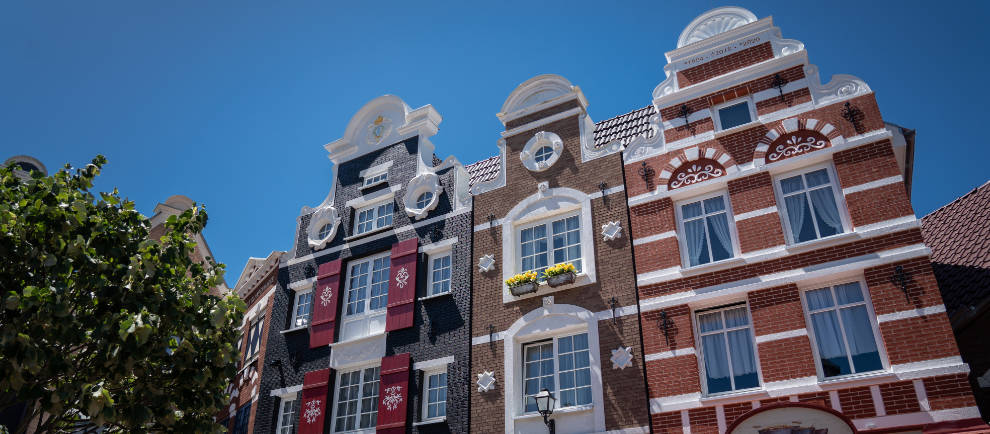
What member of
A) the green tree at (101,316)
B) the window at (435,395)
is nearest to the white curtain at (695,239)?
the window at (435,395)

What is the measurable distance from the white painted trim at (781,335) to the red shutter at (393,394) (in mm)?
8010

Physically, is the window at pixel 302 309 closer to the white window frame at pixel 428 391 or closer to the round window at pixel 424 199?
the round window at pixel 424 199

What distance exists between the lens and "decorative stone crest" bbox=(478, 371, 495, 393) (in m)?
16.2

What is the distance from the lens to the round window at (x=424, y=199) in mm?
20281

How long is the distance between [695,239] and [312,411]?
10.2 metres

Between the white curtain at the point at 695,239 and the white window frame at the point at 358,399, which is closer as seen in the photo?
the white curtain at the point at 695,239

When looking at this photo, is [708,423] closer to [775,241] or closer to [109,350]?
[775,241]

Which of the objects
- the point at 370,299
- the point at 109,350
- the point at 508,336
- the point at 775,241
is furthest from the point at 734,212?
the point at 109,350

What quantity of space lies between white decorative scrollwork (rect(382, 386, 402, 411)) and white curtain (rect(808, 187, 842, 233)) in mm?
9937

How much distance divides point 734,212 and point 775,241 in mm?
1090

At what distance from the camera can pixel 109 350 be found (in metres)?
11.5

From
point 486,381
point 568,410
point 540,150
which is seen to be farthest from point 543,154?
point 568,410

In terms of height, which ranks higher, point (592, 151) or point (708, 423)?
point (592, 151)

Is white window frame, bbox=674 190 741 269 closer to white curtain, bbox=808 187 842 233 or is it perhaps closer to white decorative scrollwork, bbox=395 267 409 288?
white curtain, bbox=808 187 842 233
